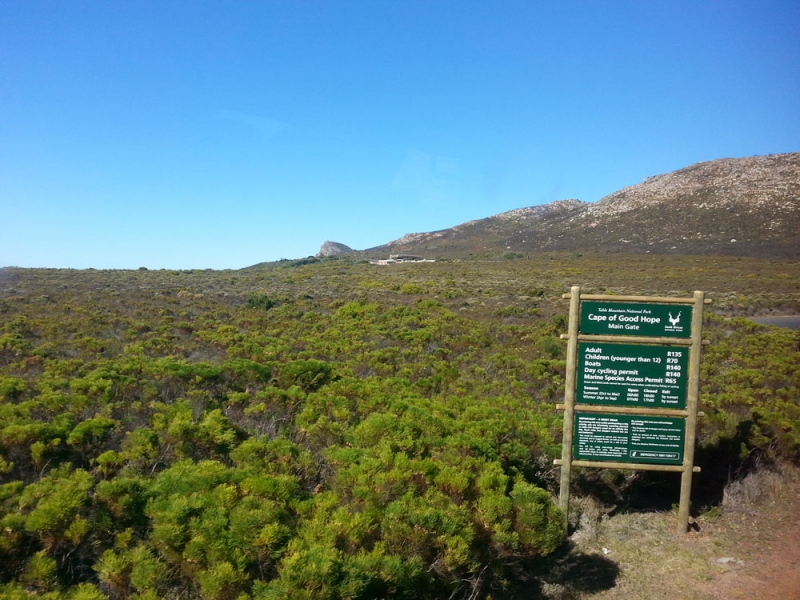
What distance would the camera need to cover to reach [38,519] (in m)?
3.08

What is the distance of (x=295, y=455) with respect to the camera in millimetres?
4605

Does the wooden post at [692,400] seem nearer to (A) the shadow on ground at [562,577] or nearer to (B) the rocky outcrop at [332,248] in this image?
(A) the shadow on ground at [562,577]

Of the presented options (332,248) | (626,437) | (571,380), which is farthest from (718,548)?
(332,248)

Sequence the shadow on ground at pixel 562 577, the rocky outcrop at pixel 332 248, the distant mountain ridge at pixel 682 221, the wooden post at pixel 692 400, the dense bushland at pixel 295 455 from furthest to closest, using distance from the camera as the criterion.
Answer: the rocky outcrop at pixel 332 248
the distant mountain ridge at pixel 682 221
the wooden post at pixel 692 400
the shadow on ground at pixel 562 577
the dense bushland at pixel 295 455

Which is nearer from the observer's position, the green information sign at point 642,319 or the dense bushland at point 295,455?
the dense bushland at point 295,455

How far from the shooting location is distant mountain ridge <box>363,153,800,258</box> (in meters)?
55.1

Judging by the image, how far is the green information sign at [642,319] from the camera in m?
5.09

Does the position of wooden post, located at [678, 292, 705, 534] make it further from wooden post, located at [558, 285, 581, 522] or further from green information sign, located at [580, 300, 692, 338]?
wooden post, located at [558, 285, 581, 522]

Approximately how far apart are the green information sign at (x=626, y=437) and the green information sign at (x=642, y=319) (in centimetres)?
82

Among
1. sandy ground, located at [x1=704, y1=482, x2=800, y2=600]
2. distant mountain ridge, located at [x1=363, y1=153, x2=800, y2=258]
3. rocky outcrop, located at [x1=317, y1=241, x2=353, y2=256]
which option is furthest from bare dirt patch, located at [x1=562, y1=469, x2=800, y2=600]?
rocky outcrop, located at [x1=317, y1=241, x2=353, y2=256]

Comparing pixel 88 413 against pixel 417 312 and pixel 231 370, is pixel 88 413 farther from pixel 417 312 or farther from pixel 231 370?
pixel 417 312

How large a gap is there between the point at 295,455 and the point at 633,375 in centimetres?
327

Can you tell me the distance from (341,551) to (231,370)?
204 inches

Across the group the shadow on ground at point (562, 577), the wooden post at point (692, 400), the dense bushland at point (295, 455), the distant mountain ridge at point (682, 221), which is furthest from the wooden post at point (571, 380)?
the distant mountain ridge at point (682, 221)
